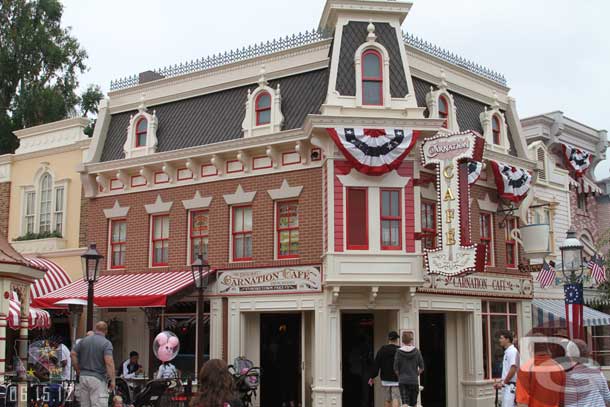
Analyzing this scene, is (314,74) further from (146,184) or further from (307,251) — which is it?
(146,184)

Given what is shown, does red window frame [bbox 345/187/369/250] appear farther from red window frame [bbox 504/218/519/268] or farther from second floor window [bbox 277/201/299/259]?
red window frame [bbox 504/218/519/268]

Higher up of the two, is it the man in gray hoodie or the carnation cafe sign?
the carnation cafe sign

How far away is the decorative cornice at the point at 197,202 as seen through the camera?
2219 cm

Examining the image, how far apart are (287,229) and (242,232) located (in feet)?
4.98

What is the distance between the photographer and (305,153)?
66.9ft

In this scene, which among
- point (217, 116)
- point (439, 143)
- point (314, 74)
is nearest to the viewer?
point (439, 143)

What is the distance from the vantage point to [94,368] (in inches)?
512

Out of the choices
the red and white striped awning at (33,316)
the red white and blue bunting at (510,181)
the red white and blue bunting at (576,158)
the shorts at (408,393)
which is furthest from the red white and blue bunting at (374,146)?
the red white and blue bunting at (576,158)

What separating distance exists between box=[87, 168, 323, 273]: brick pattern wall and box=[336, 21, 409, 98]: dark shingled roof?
7.64 feet

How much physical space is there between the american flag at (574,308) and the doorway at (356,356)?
20.4 feet

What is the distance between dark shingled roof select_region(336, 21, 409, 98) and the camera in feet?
65.6

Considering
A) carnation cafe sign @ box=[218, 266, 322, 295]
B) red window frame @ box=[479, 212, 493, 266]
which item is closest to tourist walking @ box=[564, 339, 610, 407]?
carnation cafe sign @ box=[218, 266, 322, 295]

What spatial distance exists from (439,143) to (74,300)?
1040cm

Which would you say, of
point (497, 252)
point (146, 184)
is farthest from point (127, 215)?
point (497, 252)
